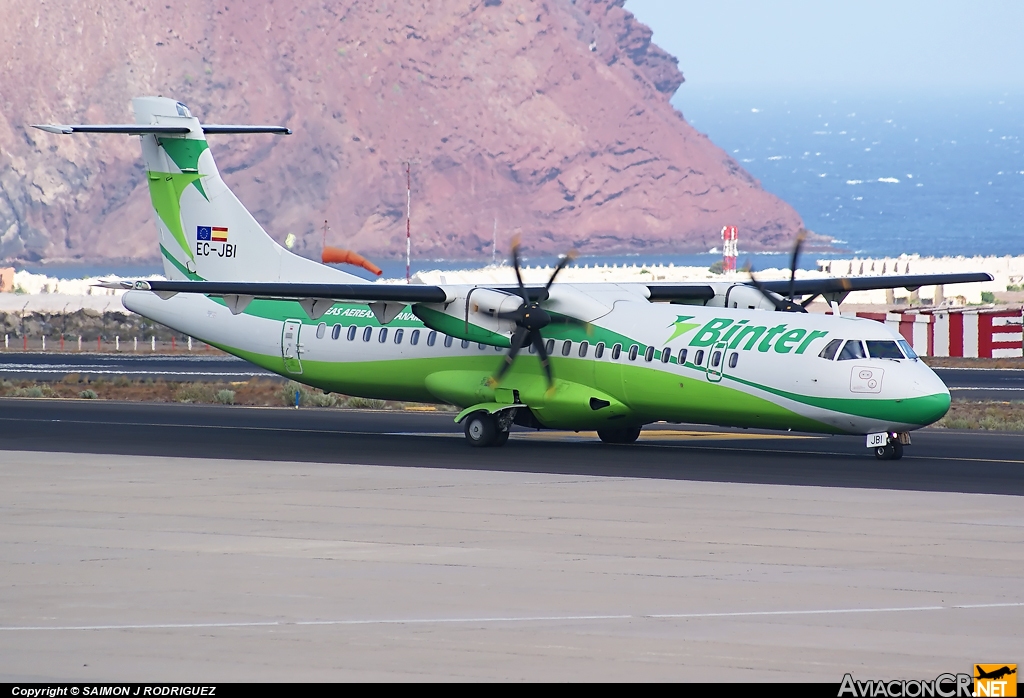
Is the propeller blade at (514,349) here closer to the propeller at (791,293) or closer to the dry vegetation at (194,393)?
the propeller at (791,293)

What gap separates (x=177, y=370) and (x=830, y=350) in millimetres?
31813

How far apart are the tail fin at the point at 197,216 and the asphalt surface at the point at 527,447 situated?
364 centimetres

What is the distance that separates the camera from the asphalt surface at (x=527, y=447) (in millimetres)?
25094

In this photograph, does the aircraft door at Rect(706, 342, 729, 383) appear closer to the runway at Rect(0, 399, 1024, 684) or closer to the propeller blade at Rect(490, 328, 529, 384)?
the runway at Rect(0, 399, 1024, 684)

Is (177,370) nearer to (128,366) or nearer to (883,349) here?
(128,366)

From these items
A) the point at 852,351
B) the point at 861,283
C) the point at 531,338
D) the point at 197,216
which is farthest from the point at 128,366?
the point at 852,351

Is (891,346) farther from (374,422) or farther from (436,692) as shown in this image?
(436,692)

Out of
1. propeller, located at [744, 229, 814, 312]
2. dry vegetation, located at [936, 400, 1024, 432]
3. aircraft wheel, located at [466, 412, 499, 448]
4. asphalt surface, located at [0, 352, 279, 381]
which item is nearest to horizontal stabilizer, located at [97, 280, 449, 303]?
aircraft wheel, located at [466, 412, 499, 448]

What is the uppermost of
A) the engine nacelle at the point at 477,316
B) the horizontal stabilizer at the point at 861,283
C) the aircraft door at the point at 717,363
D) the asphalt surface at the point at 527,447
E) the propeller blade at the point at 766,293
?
the horizontal stabilizer at the point at 861,283

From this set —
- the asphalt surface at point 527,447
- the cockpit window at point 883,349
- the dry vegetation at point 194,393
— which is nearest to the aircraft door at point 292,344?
the asphalt surface at point 527,447

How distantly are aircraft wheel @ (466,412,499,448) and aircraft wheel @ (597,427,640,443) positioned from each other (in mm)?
2314

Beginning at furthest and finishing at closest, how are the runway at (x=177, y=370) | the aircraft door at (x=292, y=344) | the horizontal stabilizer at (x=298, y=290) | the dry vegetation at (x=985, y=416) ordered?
the runway at (x=177, y=370)
the dry vegetation at (x=985, y=416)
the aircraft door at (x=292, y=344)
the horizontal stabilizer at (x=298, y=290)

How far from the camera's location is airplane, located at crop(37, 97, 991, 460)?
86.4ft

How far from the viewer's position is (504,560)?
17406 millimetres
